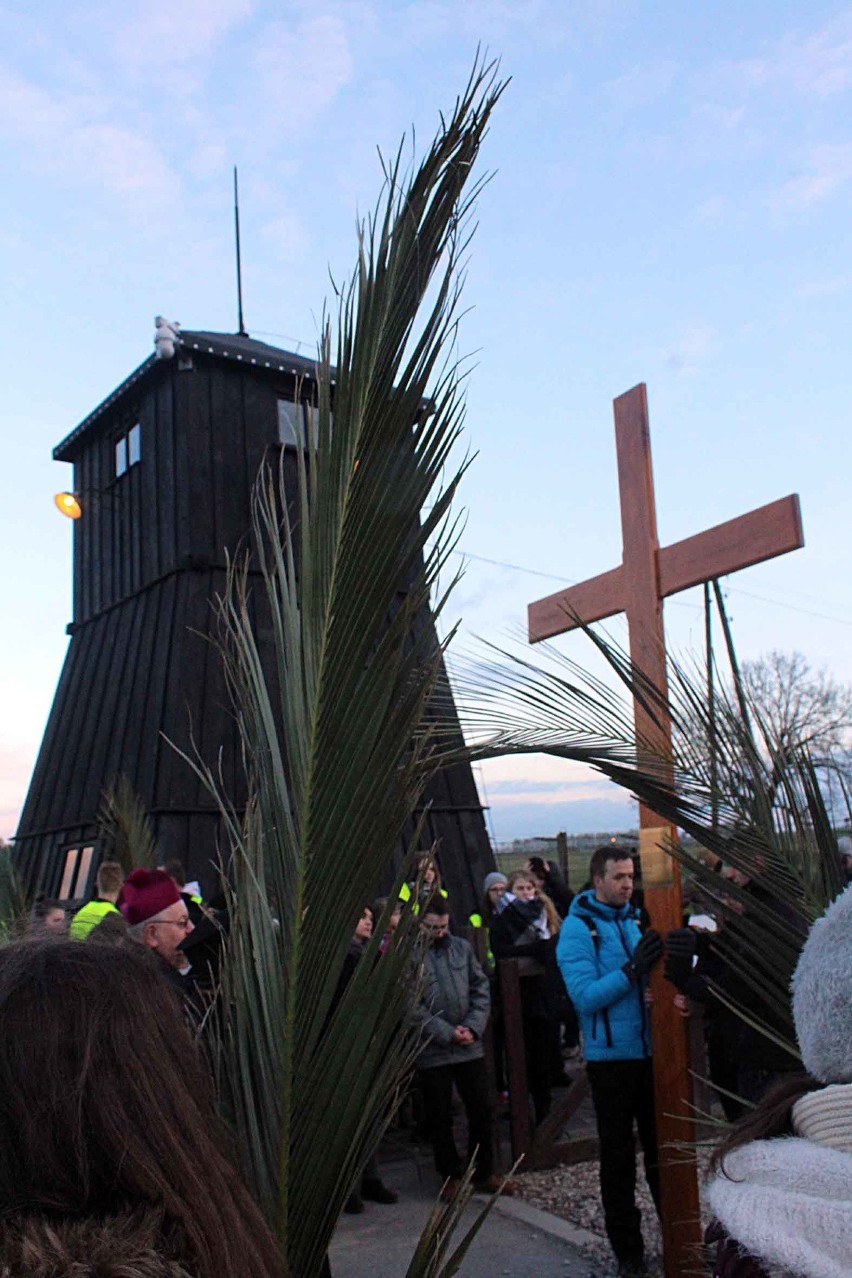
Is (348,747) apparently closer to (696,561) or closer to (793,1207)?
(793,1207)

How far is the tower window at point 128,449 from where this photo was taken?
1408 centimetres

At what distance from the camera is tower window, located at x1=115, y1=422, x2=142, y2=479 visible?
554 inches

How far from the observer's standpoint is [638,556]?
450cm

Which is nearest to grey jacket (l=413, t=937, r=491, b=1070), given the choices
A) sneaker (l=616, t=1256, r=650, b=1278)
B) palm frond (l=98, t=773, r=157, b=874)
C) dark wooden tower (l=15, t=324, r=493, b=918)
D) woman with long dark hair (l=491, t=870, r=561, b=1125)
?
woman with long dark hair (l=491, t=870, r=561, b=1125)

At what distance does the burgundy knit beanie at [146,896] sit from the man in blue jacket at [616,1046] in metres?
1.85

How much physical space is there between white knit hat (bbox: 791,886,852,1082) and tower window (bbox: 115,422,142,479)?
13366 millimetres

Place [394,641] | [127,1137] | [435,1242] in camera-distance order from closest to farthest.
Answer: [127,1137] < [435,1242] < [394,641]

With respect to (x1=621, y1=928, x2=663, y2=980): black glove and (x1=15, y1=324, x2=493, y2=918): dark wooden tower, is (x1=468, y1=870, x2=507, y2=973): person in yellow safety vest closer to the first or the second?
(x1=15, y1=324, x2=493, y2=918): dark wooden tower

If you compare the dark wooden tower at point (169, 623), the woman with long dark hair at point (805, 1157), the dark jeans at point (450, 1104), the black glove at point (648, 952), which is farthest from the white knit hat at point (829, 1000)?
the dark wooden tower at point (169, 623)

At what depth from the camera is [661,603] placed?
14.5 ft

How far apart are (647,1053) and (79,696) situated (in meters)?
11.2

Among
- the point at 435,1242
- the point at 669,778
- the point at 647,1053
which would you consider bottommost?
the point at 647,1053

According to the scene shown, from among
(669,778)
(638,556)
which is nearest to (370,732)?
(669,778)

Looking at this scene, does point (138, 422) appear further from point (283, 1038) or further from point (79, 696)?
point (283, 1038)
